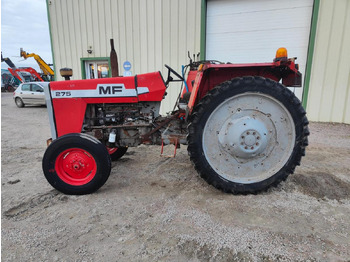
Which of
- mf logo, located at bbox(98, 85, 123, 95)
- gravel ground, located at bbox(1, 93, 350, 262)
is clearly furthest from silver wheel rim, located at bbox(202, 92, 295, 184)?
mf logo, located at bbox(98, 85, 123, 95)

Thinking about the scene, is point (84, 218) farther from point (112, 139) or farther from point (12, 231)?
point (112, 139)

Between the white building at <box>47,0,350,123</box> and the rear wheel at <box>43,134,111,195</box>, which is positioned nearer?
the rear wheel at <box>43,134,111,195</box>

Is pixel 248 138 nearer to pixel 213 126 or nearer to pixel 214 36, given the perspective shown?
pixel 213 126

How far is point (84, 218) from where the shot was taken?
1.96 m

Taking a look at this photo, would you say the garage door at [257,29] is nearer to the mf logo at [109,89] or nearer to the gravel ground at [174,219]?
the gravel ground at [174,219]

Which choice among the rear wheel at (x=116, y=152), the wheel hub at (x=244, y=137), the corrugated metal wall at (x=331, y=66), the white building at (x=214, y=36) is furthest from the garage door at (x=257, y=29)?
the wheel hub at (x=244, y=137)

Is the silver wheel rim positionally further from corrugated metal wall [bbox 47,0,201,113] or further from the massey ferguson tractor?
corrugated metal wall [bbox 47,0,201,113]

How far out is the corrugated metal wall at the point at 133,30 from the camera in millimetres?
6625

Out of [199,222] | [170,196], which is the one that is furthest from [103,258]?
[170,196]

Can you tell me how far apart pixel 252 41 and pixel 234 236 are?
5914mm

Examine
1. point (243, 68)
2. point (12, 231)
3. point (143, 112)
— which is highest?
point (243, 68)

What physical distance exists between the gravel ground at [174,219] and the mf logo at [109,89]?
1077 millimetres

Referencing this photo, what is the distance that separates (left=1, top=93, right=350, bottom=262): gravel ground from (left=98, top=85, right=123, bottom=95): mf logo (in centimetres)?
108

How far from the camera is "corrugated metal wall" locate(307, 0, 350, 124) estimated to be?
550 centimetres
